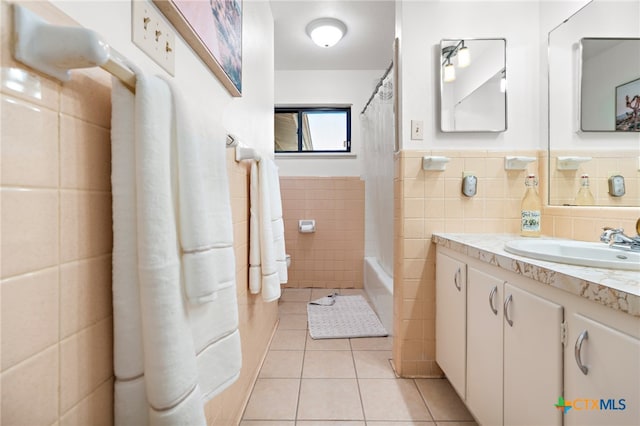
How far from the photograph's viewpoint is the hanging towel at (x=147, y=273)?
495 millimetres

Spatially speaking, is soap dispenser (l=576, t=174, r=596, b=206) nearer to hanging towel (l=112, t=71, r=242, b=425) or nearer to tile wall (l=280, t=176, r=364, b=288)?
hanging towel (l=112, t=71, r=242, b=425)

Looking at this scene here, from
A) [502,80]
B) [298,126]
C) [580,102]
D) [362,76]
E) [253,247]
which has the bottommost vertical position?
[253,247]

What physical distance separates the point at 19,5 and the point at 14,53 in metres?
0.07

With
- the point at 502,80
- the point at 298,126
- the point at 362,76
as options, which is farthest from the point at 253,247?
the point at 362,76

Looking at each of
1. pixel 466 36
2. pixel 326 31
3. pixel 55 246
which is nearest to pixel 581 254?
pixel 466 36

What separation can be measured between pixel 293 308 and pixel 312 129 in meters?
2.09

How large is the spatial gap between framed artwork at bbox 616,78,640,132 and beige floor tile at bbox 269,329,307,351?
2063mm

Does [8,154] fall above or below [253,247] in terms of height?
above

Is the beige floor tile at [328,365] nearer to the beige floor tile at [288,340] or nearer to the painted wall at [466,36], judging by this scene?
the beige floor tile at [288,340]

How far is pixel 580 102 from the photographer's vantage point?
56.9 inches

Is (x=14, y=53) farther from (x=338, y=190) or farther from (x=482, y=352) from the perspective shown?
(x=338, y=190)

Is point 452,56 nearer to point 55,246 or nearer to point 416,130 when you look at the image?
point 416,130

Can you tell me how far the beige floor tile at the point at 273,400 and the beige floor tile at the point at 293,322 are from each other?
0.71 meters

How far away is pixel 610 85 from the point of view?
4.22 ft
